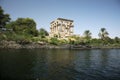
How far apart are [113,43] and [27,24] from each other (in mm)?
106667

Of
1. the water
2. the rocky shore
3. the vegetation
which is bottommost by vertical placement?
the water

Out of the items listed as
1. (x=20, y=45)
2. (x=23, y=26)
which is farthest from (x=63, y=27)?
(x=20, y=45)

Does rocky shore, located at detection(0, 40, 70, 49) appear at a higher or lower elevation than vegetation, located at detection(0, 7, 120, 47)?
lower

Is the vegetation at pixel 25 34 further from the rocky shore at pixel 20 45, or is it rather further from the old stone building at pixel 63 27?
the old stone building at pixel 63 27

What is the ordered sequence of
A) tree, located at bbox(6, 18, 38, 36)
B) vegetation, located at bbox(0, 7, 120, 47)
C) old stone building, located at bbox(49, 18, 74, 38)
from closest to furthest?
1. vegetation, located at bbox(0, 7, 120, 47)
2. tree, located at bbox(6, 18, 38, 36)
3. old stone building, located at bbox(49, 18, 74, 38)

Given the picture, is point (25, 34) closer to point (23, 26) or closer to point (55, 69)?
point (23, 26)

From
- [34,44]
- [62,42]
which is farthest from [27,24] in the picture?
[62,42]

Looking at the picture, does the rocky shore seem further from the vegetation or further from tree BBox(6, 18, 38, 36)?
tree BBox(6, 18, 38, 36)

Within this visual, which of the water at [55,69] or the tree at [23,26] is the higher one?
the tree at [23,26]

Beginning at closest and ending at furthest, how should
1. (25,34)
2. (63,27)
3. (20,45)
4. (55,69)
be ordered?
(55,69)
(20,45)
(25,34)
(63,27)

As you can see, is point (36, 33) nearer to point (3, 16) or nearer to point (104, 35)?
point (3, 16)

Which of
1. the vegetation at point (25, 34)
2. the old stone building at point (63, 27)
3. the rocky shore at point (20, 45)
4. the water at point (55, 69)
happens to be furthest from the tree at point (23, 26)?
the water at point (55, 69)

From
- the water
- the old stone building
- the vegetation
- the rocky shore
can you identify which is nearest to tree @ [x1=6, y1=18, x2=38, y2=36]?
the vegetation

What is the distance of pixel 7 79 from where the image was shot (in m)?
18.5
